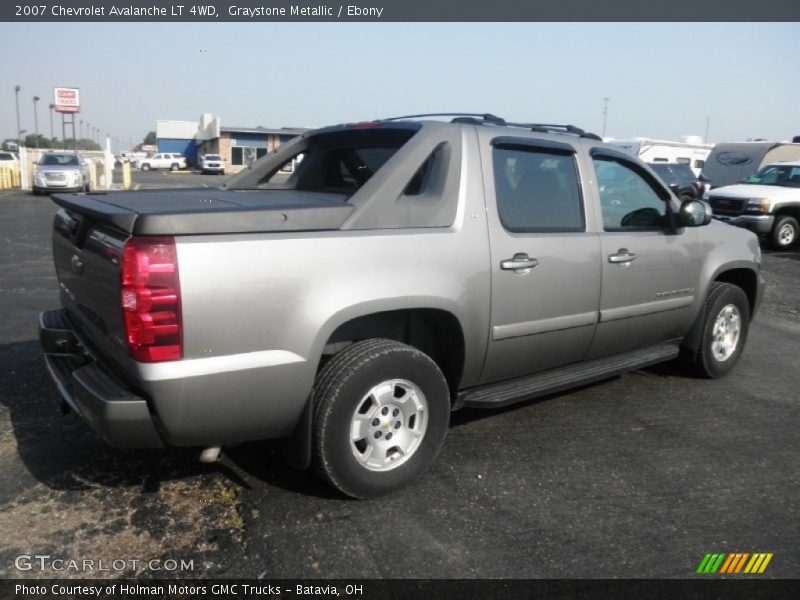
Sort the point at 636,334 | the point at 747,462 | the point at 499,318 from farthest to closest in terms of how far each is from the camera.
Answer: the point at 636,334, the point at 747,462, the point at 499,318

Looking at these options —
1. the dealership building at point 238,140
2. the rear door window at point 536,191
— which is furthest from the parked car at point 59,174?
the dealership building at point 238,140

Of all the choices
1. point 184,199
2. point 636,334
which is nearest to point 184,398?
point 184,199

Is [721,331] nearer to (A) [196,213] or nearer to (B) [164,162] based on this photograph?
(A) [196,213]

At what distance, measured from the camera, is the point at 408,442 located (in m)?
3.28

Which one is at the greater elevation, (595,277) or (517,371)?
(595,277)

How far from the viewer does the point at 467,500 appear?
322 cm

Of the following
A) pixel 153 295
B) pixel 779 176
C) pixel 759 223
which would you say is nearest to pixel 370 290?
pixel 153 295

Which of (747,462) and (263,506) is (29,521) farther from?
(747,462)

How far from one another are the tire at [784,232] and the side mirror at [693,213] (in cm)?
1060

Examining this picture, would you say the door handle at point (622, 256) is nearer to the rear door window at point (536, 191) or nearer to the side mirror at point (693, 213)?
the rear door window at point (536, 191)

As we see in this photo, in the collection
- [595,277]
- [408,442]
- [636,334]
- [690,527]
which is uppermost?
[595,277]

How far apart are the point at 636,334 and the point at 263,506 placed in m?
2.66

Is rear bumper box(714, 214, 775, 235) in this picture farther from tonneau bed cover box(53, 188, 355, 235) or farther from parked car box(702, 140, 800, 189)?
tonneau bed cover box(53, 188, 355, 235)

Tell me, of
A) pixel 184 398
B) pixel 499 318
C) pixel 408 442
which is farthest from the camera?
pixel 499 318
